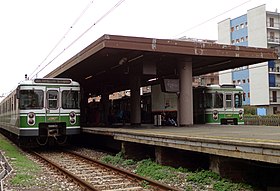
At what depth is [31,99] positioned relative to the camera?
639 inches

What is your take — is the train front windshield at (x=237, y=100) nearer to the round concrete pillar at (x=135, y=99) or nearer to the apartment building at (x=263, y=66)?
the round concrete pillar at (x=135, y=99)

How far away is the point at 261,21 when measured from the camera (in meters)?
52.2

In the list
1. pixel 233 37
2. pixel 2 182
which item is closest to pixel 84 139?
pixel 2 182

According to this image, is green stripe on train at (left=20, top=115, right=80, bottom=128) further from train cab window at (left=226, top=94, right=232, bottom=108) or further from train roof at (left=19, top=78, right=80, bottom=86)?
train cab window at (left=226, top=94, right=232, bottom=108)

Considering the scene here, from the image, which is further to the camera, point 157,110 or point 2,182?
point 157,110

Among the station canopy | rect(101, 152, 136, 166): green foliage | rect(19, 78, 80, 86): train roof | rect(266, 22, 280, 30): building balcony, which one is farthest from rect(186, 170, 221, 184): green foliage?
rect(266, 22, 280, 30): building balcony

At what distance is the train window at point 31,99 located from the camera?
1608 cm

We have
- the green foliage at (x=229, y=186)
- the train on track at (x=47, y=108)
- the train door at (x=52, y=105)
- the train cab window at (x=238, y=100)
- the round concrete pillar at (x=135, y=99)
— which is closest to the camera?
the green foliage at (x=229, y=186)

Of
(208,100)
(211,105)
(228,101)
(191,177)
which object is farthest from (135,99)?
(191,177)

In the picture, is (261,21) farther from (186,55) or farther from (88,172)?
(88,172)

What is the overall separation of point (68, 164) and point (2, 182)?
3.84 meters

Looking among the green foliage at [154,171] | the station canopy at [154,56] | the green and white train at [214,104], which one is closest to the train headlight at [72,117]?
the station canopy at [154,56]

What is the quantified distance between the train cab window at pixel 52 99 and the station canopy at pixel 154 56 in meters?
2.29

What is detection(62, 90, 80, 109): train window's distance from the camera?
16891mm
